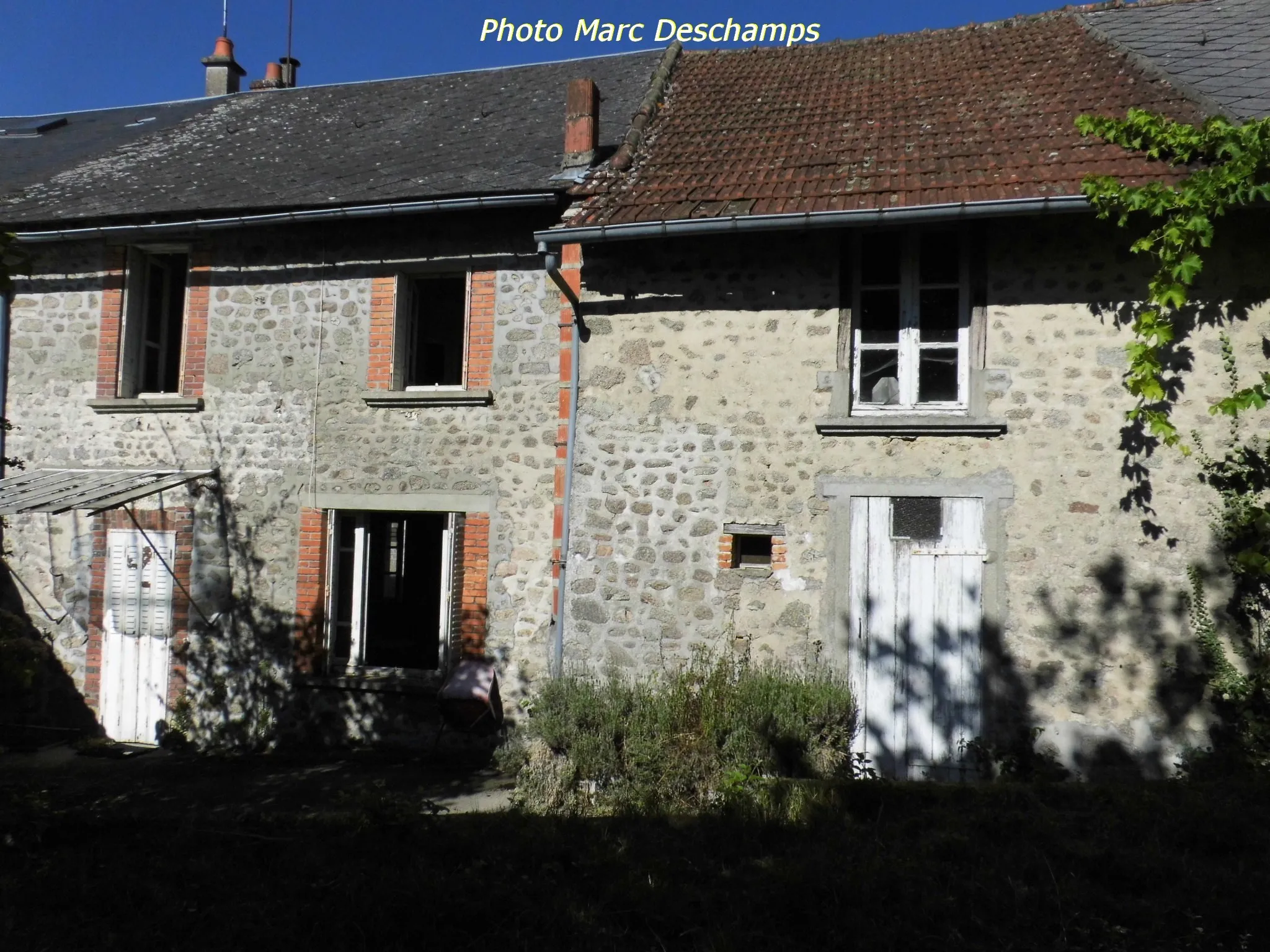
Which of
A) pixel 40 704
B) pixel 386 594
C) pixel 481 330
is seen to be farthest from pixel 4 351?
pixel 481 330

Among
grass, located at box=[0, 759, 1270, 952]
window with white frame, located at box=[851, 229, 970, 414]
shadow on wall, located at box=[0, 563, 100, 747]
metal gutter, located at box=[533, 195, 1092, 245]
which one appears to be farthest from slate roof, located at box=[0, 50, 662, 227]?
grass, located at box=[0, 759, 1270, 952]

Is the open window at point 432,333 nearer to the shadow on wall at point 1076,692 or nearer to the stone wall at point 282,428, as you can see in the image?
the stone wall at point 282,428

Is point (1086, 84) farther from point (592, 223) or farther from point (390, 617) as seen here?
point (390, 617)

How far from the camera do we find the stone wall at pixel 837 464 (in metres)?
6.70

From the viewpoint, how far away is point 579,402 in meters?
7.79

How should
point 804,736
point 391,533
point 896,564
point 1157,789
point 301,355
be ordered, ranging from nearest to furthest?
point 1157,789, point 804,736, point 896,564, point 301,355, point 391,533

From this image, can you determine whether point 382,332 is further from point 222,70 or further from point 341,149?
point 222,70

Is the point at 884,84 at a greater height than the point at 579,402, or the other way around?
the point at 884,84

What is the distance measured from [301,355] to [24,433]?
9.76 ft

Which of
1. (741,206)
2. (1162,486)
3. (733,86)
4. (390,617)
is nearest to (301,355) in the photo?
(390,617)

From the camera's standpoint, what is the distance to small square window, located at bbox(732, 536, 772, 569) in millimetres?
7441

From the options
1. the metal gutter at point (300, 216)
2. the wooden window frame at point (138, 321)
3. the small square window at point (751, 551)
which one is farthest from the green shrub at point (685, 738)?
the wooden window frame at point (138, 321)

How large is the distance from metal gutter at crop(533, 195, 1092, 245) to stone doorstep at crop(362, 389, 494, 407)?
1480 millimetres

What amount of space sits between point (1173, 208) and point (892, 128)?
2.51 m
